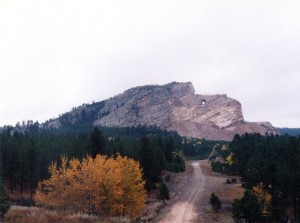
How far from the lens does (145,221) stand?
4569cm

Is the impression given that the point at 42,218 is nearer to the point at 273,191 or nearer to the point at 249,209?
the point at 249,209

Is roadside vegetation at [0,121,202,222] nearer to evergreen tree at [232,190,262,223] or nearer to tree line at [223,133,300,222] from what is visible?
evergreen tree at [232,190,262,223]

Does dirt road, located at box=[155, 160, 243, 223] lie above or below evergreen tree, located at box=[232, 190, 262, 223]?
below

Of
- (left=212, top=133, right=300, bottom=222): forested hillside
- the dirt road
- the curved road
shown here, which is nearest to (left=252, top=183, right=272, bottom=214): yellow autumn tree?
(left=212, top=133, right=300, bottom=222): forested hillside

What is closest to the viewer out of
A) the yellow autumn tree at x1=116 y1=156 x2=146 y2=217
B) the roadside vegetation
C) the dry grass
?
the dry grass

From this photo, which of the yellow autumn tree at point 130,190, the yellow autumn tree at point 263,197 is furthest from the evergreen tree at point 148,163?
the yellow autumn tree at point 130,190

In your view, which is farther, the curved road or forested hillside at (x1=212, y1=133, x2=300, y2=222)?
the curved road

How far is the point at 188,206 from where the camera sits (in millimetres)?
60750

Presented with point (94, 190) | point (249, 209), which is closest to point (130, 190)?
point (94, 190)

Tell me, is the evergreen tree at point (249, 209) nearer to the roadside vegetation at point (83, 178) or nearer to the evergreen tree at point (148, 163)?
the roadside vegetation at point (83, 178)

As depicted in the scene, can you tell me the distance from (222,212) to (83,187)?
28580mm

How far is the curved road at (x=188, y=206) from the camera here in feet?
161

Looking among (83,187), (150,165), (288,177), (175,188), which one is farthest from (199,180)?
(83,187)

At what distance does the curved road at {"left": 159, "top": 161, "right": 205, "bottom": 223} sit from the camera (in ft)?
161
